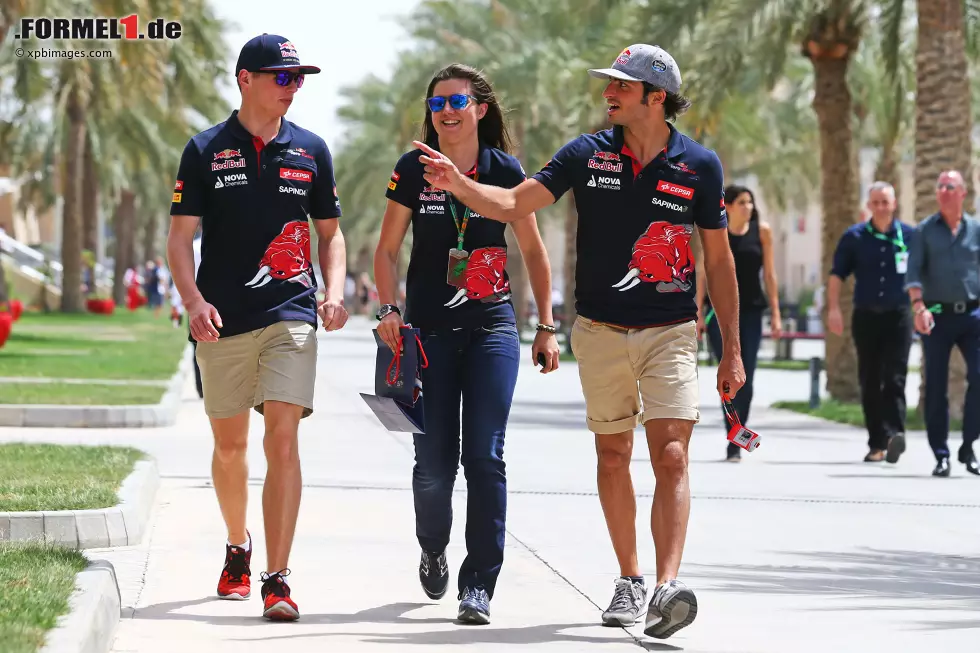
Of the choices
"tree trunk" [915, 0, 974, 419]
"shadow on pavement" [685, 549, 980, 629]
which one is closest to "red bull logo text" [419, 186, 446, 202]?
"shadow on pavement" [685, 549, 980, 629]

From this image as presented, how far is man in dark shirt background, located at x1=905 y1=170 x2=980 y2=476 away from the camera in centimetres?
1274

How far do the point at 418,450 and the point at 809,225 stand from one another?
8600 cm

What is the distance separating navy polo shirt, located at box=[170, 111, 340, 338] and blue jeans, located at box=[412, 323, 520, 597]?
0.56 metres

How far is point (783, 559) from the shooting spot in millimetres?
8766

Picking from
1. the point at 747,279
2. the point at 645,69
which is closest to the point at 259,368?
the point at 645,69

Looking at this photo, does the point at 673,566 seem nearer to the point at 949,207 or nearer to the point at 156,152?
the point at 949,207

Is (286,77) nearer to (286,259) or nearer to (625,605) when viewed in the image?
(286,259)

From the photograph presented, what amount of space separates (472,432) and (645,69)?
1.46 meters

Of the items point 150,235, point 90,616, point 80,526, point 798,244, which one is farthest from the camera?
point 798,244

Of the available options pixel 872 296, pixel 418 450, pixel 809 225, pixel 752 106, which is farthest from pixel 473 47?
pixel 809 225

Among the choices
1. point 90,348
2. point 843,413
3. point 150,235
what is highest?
point 843,413

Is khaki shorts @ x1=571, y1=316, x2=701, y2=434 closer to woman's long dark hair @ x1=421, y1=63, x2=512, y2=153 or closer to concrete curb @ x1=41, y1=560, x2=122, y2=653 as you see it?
woman's long dark hair @ x1=421, y1=63, x2=512, y2=153

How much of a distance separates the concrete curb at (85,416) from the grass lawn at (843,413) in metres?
6.58

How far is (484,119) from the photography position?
7113 mm
